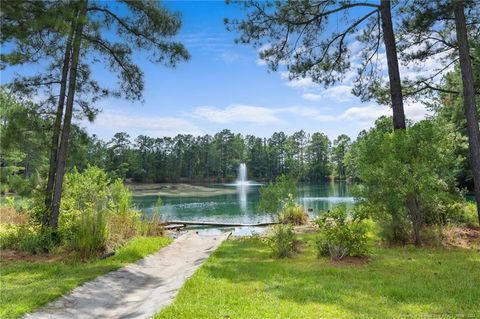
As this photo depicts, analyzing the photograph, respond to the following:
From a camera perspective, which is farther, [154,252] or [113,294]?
[154,252]

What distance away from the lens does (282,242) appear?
7191mm

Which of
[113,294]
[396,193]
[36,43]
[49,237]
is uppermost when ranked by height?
[36,43]

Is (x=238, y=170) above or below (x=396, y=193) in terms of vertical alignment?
above

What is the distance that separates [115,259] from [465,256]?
631cm

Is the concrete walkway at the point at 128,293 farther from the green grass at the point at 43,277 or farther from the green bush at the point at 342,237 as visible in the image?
the green bush at the point at 342,237

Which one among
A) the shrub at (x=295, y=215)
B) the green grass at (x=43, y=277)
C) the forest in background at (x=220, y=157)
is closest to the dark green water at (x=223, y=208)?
the shrub at (x=295, y=215)

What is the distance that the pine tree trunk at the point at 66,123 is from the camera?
813cm

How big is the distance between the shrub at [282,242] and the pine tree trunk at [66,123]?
4655 millimetres

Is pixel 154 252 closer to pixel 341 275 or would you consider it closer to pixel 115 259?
pixel 115 259

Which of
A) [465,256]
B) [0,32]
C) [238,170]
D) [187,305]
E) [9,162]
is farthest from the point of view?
[238,170]

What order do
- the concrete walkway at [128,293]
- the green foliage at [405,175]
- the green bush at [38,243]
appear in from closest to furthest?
the concrete walkway at [128,293] < the green foliage at [405,175] < the green bush at [38,243]

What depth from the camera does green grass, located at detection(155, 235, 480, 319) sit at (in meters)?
3.85

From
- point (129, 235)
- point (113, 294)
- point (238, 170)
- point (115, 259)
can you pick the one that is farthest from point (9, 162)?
point (238, 170)

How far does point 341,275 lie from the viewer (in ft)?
17.9
